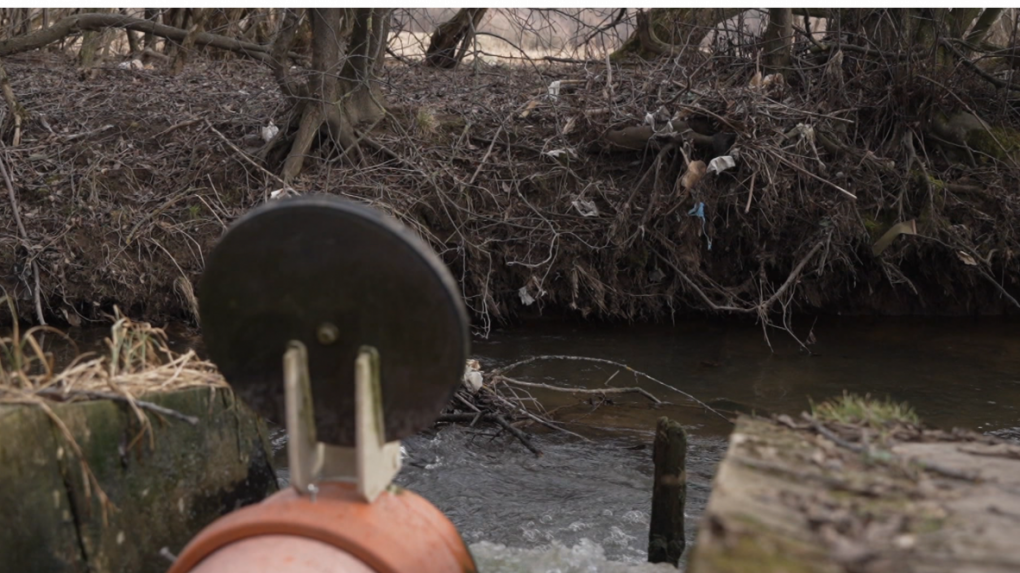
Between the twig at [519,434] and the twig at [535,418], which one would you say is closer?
the twig at [519,434]

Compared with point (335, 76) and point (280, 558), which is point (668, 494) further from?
point (335, 76)

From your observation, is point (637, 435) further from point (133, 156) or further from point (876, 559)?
point (133, 156)

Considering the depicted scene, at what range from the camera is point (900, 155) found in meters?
9.79

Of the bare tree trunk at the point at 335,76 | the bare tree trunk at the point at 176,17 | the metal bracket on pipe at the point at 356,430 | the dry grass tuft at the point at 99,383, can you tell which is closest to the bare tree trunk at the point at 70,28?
the bare tree trunk at the point at 335,76

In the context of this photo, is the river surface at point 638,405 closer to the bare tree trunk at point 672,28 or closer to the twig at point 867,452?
the twig at point 867,452

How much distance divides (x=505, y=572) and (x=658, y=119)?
5.95 meters

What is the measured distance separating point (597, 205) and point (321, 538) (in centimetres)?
726

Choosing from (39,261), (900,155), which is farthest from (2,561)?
(900,155)

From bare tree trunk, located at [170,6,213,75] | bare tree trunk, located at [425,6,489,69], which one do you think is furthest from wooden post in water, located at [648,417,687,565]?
bare tree trunk, located at [425,6,489,69]

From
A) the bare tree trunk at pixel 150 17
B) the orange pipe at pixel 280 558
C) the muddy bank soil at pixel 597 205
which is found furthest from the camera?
the bare tree trunk at pixel 150 17

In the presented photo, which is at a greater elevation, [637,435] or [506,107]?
[506,107]

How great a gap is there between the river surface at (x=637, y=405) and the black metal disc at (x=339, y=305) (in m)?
2.17

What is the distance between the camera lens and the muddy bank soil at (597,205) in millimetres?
9109

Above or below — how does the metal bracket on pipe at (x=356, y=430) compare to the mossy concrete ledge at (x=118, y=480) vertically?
above
